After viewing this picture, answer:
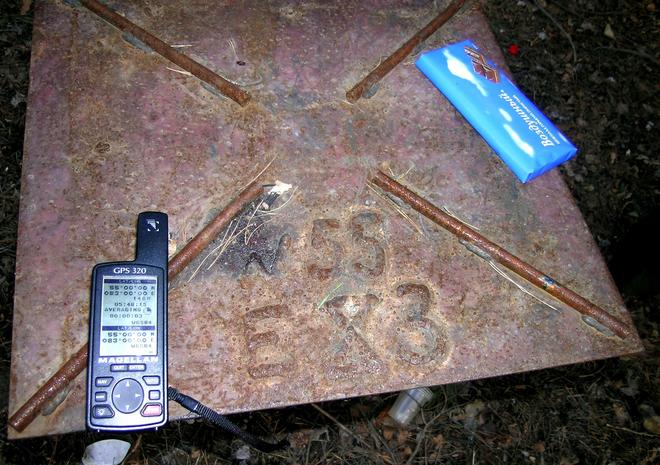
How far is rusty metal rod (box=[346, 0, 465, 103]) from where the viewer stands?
1571mm

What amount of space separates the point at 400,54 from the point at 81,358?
3.82 ft

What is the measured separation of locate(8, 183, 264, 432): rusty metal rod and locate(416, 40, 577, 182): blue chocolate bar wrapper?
2.16 feet

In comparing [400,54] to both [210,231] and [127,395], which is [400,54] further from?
[127,395]

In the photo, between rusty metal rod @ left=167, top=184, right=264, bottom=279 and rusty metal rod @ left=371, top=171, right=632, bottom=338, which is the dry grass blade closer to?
rusty metal rod @ left=371, top=171, right=632, bottom=338

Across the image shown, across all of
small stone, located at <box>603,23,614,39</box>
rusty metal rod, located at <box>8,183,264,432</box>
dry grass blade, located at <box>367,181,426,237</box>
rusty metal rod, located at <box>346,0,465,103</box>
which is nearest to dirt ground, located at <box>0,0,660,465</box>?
small stone, located at <box>603,23,614,39</box>

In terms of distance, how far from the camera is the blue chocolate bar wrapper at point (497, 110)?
1511 millimetres

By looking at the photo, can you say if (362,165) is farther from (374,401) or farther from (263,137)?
(374,401)

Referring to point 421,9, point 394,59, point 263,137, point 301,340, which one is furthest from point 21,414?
point 421,9

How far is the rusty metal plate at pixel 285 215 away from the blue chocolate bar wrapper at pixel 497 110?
0.04 meters

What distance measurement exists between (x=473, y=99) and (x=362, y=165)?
38 cm

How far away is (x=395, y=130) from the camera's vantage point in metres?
1.55

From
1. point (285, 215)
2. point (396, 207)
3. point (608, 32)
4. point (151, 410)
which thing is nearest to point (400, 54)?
point (396, 207)

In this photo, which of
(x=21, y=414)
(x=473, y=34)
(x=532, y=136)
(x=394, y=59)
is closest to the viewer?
(x=21, y=414)

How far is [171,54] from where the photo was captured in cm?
154
